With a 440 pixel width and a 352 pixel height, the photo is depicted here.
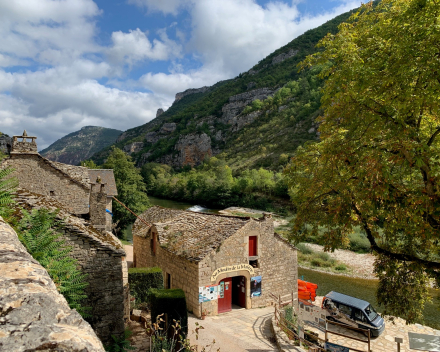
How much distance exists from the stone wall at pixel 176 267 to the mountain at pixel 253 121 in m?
53.5

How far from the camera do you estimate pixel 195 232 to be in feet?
50.1

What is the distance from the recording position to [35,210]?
5.70 m

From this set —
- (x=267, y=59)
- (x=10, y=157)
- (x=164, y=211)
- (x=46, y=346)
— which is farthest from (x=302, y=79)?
(x=46, y=346)

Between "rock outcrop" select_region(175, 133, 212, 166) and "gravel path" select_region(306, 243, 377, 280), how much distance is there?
9053cm

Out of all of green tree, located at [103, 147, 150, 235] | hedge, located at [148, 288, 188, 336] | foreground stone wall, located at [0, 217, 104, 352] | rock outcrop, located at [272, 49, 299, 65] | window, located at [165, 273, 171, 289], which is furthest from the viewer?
rock outcrop, located at [272, 49, 299, 65]

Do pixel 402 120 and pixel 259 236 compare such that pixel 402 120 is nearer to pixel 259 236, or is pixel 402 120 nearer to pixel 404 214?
pixel 404 214

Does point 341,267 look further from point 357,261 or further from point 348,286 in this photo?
point 348,286

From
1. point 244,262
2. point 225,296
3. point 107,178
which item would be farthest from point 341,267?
point 107,178

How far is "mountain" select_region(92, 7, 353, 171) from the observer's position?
86875mm

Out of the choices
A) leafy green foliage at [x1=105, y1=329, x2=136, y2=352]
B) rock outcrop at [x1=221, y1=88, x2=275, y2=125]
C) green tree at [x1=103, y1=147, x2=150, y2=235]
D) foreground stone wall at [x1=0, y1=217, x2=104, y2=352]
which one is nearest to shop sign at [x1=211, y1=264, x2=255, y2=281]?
leafy green foliage at [x1=105, y1=329, x2=136, y2=352]

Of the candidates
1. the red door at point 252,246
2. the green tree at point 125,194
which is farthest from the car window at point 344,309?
the green tree at point 125,194

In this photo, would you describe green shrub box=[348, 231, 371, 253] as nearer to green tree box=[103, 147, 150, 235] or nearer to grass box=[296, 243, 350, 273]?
grass box=[296, 243, 350, 273]

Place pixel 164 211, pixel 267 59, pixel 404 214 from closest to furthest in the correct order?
pixel 404 214 < pixel 164 211 < pixel 267 59

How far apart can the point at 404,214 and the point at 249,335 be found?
768cm
